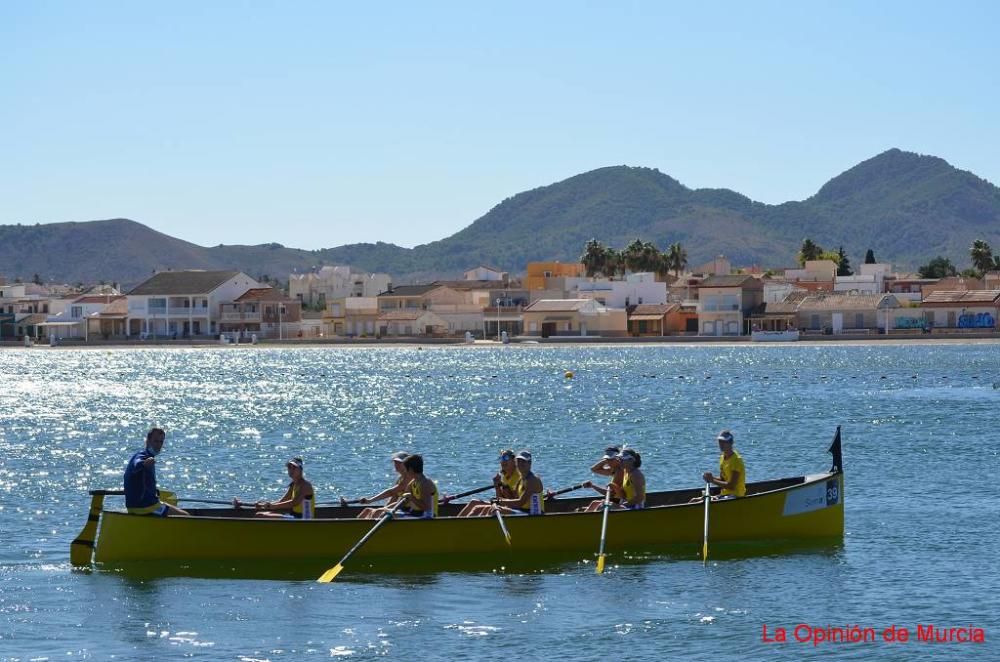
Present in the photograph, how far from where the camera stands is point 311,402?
64.2 m

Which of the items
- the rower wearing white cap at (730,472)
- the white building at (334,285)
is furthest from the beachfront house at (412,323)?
the rower wearing white cap at (730,472)

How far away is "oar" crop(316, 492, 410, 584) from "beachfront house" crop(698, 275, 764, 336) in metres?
98.5

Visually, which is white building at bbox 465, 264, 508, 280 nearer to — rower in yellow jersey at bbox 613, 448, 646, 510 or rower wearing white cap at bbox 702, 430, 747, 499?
rower wearing white cap at bbox 702, 430, 747, 499

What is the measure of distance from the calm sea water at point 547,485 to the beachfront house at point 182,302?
48.5 m

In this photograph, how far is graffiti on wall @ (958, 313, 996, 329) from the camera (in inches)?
4422

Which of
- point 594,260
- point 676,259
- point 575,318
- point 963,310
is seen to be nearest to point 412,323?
point 575,318

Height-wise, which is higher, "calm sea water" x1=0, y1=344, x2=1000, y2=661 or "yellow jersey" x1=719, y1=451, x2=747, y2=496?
"yellow jersey" x1=719, y1=451, x2=747, y2=496

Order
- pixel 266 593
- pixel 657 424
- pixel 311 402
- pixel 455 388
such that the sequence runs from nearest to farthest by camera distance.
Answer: pixel 266 593 < pixel 657 424 < pixel 311 402 < pixel 455 388

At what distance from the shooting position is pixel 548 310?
124m

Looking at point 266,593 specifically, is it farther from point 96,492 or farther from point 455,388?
point 455,388

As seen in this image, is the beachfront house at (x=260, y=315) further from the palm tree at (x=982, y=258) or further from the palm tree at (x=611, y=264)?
the palm tree at (x=982, y=258)

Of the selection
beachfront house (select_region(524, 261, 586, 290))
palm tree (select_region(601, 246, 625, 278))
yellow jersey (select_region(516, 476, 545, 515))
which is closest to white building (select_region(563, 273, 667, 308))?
beachfront house (select_region(524, 261, 586, 290))

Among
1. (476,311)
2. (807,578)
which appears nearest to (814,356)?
(476,311)

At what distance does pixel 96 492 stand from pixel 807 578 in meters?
10.8
